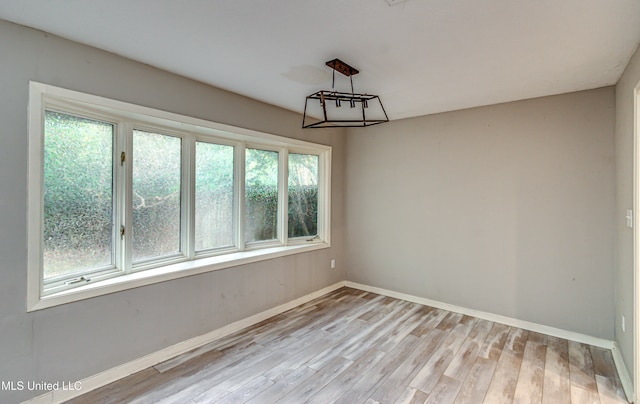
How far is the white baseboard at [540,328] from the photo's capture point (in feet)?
7.50

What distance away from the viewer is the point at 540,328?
3.12 meters

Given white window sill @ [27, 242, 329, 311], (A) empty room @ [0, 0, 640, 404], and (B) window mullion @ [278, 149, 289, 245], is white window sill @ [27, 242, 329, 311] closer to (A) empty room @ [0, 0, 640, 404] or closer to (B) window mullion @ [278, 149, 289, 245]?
(A) empty room @ [0, 0, 640, 404]

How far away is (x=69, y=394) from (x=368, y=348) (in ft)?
7.45

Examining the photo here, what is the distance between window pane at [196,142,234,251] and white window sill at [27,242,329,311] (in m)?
0.21

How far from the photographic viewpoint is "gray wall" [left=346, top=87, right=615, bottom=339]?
2.87 m

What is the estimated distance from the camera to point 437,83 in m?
2.78

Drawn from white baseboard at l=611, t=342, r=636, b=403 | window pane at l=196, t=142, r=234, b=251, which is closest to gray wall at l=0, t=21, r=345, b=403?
window pane at l=196, t=142, r=234, b=251

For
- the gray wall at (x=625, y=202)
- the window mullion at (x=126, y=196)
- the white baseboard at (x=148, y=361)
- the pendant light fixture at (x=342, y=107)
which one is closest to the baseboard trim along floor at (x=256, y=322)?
the white baseboard at (x=148, y=361)

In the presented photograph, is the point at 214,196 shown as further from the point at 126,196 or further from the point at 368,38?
the point at 368,38

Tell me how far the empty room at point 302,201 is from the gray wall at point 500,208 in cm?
2

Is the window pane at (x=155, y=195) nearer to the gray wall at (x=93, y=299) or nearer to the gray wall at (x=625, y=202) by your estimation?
the gray wall at (x=93, y=299)

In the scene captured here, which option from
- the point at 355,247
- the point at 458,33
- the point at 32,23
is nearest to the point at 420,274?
the point at 355,247

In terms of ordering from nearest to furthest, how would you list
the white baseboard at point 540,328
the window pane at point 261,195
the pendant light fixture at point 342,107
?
the white baseboard at point 540,328 < the pendant light fixture at point 342,107 < the window pane at point 261,195

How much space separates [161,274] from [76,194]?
34.2 inches
